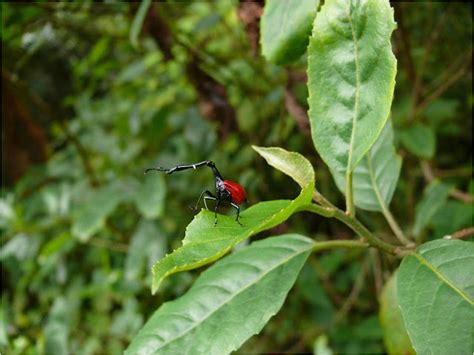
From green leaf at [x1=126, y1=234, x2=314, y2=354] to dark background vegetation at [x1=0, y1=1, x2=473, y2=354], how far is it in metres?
0.66

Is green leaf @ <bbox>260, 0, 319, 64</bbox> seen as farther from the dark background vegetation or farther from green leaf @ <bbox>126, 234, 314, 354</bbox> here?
the dark background vegetation

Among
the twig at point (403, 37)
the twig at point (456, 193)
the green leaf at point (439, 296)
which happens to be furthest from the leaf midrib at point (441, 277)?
the twig at point (456, 193)

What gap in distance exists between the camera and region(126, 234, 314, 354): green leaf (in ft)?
3.17

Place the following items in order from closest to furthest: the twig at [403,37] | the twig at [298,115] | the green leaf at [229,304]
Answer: the green leaf at [229,304], the twig at [403,37], the twig at [298,115]

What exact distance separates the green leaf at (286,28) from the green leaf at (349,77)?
13 centimetres

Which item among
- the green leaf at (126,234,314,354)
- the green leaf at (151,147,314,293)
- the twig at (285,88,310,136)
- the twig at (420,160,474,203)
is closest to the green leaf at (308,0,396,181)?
the green leaf at (151,147,314,293)

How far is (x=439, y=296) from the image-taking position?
0.85 metres

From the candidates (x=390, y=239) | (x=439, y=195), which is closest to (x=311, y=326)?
(x=390, y=239)

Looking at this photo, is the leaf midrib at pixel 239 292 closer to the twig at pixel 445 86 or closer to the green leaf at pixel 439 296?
the green leaf at pixel 439 296

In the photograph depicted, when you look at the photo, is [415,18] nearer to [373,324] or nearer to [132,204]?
[373,324]

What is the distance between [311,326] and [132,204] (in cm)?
105

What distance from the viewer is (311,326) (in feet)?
8.55

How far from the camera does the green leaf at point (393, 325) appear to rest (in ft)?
3.75

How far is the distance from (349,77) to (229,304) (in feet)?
1.56
